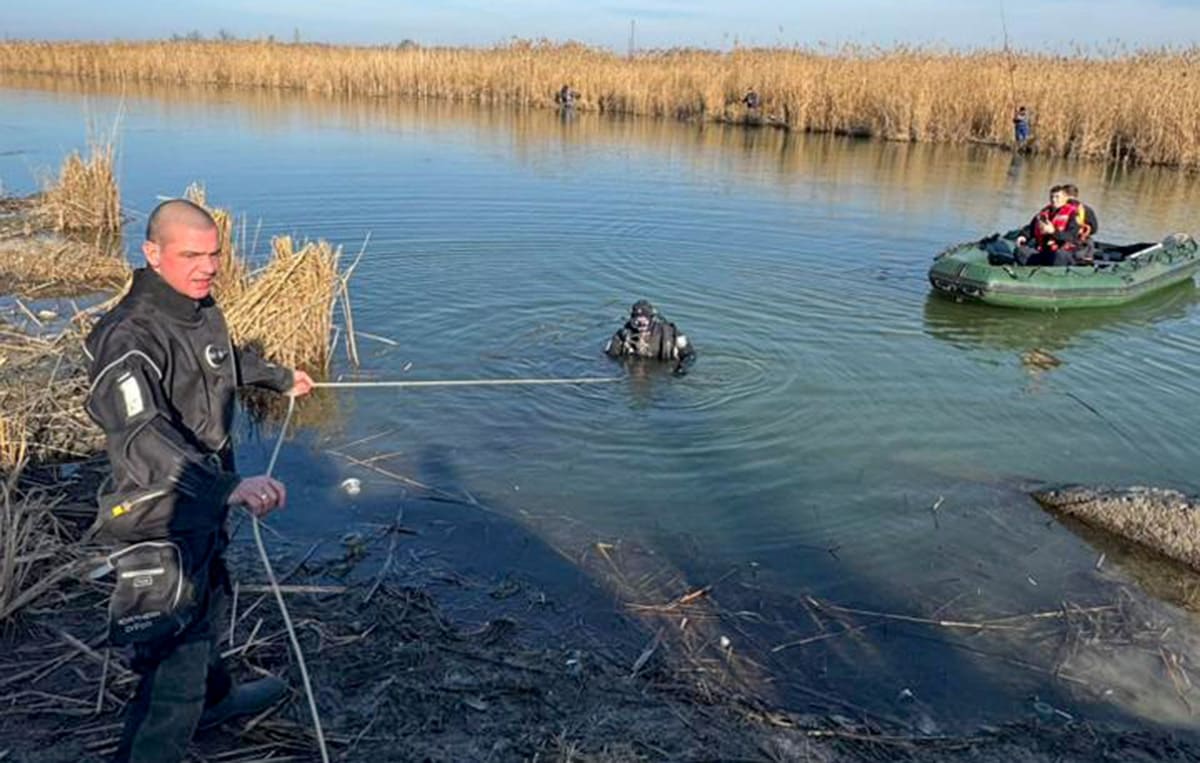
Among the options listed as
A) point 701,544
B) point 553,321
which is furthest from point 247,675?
point 553,321

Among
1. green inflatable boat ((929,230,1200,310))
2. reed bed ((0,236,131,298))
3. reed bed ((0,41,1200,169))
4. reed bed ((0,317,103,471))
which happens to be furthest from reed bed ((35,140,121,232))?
reed bed ((0,41,1200,169))

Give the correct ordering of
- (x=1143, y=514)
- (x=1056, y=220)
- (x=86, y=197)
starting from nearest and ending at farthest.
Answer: (x=1143, y=514) → (x=1056, y=220) → (x=86, y=197)

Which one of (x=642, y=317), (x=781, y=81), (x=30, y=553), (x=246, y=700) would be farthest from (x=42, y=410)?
(x=781, y=81)

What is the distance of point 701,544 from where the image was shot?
5.81 meters

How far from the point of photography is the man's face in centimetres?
308

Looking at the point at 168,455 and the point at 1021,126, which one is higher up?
the point at 1021,126

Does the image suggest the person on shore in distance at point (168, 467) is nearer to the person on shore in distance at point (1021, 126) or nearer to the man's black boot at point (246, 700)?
the man's black boot at point (246, 700)

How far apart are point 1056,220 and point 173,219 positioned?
1136cm

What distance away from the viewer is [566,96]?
106ft

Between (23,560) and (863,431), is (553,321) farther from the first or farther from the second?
(23,560)

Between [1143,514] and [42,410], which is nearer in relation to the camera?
[1143,514]

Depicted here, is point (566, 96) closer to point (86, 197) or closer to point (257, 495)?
point (86, 197)

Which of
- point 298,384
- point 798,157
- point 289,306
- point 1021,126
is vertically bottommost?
point 289,306

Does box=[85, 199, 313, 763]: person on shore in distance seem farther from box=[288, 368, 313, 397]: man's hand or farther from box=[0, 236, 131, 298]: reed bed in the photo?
box=[0, 236, 131, 298]: reed bed
